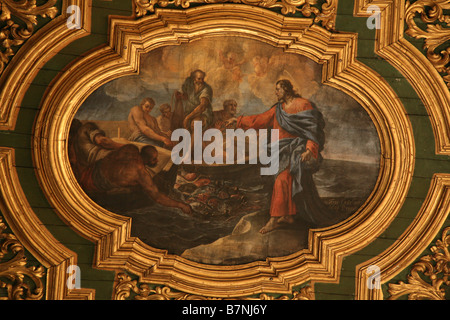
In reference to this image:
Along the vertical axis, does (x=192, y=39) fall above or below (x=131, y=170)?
above

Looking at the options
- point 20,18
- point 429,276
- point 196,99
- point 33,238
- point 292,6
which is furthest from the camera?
point 429,276

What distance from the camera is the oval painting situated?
33.6ft

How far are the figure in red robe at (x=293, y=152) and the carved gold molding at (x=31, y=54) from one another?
9.51 ft

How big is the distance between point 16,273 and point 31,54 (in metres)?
3.32

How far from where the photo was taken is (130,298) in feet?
33.8

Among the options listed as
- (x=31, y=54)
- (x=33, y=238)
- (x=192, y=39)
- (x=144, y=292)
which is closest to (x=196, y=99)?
(x=192, y=39)

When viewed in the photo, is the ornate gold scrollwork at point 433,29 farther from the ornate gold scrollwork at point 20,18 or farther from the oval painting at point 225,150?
the ornate gold scrollwork at point 20,18

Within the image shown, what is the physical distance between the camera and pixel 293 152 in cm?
1049

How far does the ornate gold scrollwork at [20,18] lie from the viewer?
32.1 ft

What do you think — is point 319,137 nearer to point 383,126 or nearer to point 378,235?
point 383,126

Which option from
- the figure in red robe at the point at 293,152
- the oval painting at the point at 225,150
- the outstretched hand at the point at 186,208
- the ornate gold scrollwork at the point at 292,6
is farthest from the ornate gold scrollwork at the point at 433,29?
the outstretched hand at the point at 186,208

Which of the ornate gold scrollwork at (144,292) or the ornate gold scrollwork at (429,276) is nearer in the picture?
the ornate gold scrollwork at (144,292)

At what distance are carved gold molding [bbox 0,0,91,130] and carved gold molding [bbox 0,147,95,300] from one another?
0.69m

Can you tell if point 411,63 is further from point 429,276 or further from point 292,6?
point 429,276
